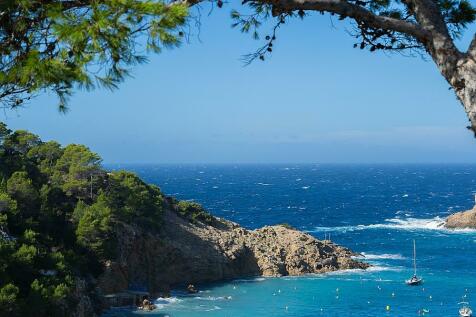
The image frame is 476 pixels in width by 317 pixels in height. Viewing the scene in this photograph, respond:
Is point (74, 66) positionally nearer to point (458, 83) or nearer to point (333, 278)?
point (458, 83)

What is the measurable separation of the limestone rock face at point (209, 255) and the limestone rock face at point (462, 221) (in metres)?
30.8

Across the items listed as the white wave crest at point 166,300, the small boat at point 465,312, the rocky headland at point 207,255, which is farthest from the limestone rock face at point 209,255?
the small boat at point 465,312

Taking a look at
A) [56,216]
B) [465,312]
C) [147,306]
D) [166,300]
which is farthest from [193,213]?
[465,312]

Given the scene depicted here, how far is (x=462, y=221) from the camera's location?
83.9 m

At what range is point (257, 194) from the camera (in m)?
154

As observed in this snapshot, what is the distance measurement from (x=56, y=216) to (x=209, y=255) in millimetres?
17708

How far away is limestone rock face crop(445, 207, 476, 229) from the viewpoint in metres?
83.2

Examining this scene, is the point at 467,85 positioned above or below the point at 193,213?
above

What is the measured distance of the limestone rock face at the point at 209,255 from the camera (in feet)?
156

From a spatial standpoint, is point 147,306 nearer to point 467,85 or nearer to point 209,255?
point 209,255

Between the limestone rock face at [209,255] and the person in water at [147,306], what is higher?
the limestone rock face at [209,255]

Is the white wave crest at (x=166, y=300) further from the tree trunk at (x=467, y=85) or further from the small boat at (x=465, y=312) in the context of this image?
the tree trunk at (x=467, y=85)

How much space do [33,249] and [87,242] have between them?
11.8m

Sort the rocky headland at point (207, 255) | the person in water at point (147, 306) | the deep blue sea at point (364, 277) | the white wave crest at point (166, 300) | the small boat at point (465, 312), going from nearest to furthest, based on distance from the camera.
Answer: the small boat at point (465, 312) → the person in water at point (147, 306) → the deep blue sea at point (364, 277) → the white wave crest at point (166, 300) → the rocky headland at point (207, 255)
